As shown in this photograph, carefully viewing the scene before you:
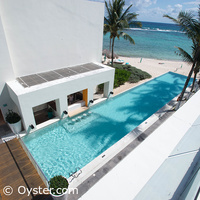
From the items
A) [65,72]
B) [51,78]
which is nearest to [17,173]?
[51,78]

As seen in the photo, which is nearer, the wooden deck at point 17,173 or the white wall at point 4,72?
the wooden deck at point 17,173

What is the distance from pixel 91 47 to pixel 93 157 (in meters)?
10.7

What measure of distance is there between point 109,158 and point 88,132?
288cm

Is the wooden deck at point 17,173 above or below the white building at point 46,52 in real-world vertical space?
below

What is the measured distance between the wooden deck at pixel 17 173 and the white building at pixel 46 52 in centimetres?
209

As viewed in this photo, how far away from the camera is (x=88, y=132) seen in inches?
448

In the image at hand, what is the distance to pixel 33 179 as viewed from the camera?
7.55 meters

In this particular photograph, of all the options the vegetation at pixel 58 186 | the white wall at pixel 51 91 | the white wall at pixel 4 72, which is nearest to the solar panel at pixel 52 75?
the white wall at pixel 51 91

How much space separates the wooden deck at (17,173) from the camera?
22.7 feet

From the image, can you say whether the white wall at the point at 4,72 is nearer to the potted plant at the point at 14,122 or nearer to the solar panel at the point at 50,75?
the potted plant at the point at 14,122

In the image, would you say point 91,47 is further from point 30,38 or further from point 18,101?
point 18,101

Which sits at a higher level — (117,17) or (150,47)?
(117,17)

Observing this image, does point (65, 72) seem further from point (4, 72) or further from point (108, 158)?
point (108, 158)

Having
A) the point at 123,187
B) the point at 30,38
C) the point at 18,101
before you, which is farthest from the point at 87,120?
the point at 123,187
